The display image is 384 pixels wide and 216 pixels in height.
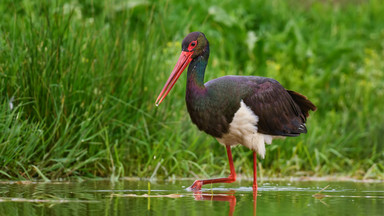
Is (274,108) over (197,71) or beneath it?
beneath

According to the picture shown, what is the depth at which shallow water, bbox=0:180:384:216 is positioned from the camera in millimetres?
4277

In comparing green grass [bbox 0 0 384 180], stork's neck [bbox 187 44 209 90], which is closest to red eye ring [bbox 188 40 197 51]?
stork's neck [bbox 187 44 209 90]

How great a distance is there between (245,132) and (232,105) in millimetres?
298

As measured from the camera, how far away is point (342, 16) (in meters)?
12.3

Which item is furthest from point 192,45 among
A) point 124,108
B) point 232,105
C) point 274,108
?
point 124,108

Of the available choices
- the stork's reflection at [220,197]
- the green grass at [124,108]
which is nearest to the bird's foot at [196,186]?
the stork's reflection at [220,197]

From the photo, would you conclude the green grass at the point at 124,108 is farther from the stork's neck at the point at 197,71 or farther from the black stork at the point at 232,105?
the stork's neck at the point at 197,71

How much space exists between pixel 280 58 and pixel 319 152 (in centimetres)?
227

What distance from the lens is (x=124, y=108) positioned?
6.87m

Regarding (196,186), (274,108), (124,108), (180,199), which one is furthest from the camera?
(124,108)

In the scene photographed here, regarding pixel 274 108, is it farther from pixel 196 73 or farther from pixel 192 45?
pixel 192 45

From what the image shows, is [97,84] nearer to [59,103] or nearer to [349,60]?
[59,103]

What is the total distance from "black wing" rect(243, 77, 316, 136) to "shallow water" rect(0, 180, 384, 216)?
0.53m

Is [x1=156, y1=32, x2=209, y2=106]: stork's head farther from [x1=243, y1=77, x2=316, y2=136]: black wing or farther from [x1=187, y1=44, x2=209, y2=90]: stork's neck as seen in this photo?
[x1=243, y1=77, x2=316, y2=136]: black wing
